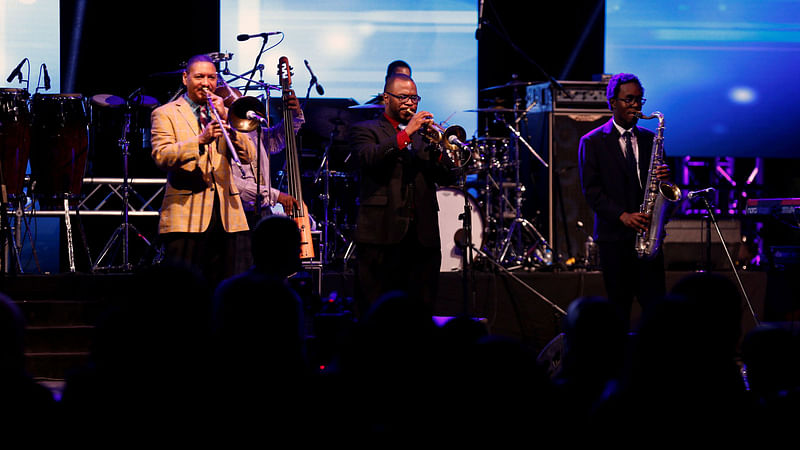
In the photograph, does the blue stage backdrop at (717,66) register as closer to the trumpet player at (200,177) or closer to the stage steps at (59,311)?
the trumpet player at (200,177)

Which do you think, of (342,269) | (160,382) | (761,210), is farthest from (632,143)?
(160,382)

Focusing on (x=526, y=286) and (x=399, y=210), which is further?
(x=526, y=286)

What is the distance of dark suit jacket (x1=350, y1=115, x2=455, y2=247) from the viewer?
194 inches

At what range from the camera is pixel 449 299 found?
7.32m

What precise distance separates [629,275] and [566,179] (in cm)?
371

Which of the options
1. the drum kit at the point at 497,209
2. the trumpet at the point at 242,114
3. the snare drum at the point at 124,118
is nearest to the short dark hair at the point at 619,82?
the trumpet at the point at 242,114

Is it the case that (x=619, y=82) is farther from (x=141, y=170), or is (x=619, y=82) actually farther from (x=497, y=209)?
(x=141, y=170)

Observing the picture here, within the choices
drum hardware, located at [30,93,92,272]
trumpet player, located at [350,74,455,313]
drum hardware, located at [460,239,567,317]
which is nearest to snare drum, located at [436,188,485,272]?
drum hardware, located at [460,239,567,317]

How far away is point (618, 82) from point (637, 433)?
390cm

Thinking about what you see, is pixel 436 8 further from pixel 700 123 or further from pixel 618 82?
pixel 618 82

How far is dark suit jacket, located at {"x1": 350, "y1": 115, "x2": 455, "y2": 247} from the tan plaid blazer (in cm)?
77

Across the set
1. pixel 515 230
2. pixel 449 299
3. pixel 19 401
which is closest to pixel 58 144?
pixel 449 299

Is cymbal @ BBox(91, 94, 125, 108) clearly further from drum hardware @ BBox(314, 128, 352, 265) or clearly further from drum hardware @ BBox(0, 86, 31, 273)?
drum hardware @ BBox(314, 128, 352, 265)

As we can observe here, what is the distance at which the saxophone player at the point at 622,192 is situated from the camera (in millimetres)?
5184
